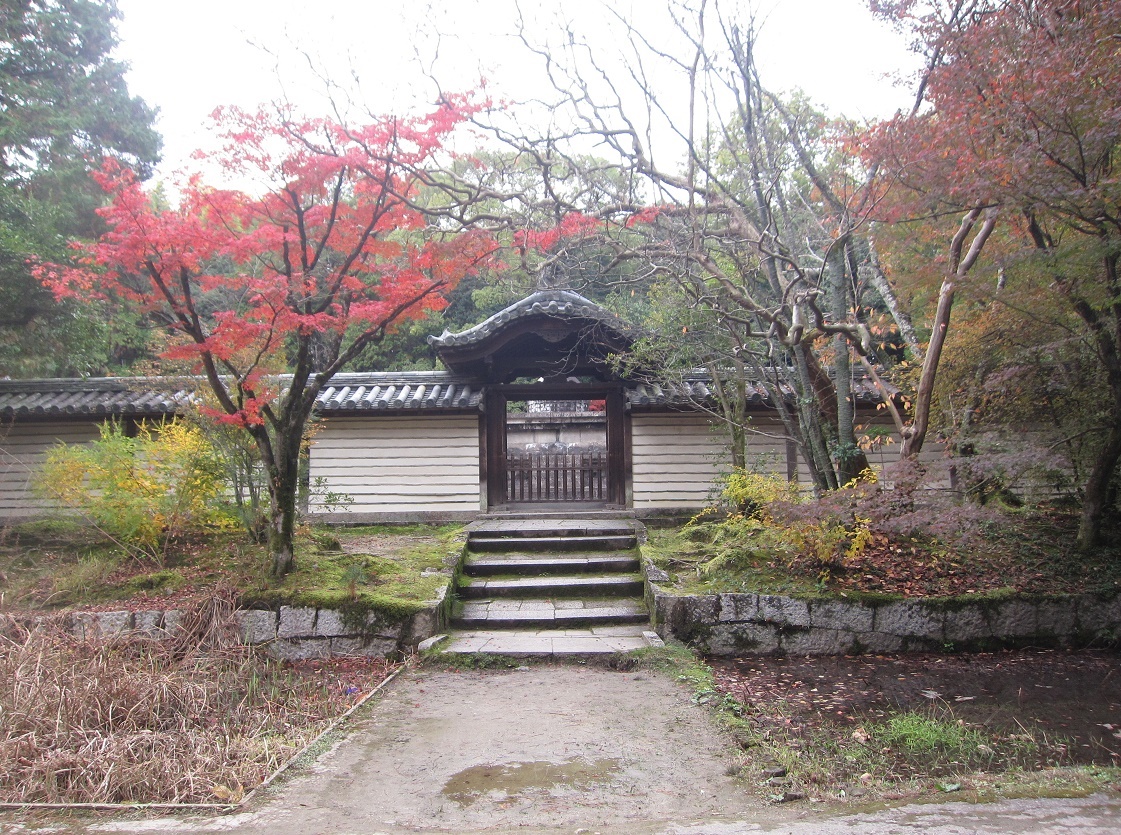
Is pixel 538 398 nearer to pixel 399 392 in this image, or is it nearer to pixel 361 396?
pixel 399 392

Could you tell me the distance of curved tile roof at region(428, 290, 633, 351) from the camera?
34.7ft

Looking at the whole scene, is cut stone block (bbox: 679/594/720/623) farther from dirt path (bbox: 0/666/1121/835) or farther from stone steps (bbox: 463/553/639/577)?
stone steps (bbox: 463/553/639/577)

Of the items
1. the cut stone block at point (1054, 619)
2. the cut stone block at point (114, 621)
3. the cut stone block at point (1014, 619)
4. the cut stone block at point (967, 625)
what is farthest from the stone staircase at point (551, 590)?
the cut stone block at point (1054, 619)

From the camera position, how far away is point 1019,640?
6961 mm

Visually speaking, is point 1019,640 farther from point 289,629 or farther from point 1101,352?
point 289,629

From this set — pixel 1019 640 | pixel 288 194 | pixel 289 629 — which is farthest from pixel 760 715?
pixel 288 194

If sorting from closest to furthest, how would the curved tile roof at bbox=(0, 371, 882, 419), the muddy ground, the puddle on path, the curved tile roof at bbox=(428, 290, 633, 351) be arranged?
the puddle on path < the muddy ground < the curved tile roof at bbox=(428, 290, 633, 351) < the curved tile roof at bbox=(0, 371, 882, 419)

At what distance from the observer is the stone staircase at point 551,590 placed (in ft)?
22.8

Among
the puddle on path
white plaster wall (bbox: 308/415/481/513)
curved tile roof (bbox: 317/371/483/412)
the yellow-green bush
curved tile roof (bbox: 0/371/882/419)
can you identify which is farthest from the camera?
white plaster wall (bbox: 308/415/481/513)

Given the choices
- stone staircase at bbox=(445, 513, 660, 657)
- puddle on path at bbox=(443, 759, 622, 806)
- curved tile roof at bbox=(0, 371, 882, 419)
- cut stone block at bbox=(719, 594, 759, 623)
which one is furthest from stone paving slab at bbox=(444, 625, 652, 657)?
curved tile roof at bbox=(0, 371, 882, 419)

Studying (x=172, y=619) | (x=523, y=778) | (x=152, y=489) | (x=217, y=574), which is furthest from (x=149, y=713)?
(x=152, y=489)

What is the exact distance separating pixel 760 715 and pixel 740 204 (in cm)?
661

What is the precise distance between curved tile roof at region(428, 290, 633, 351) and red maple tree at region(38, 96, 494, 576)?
10.5ft

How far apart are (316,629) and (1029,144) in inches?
287
